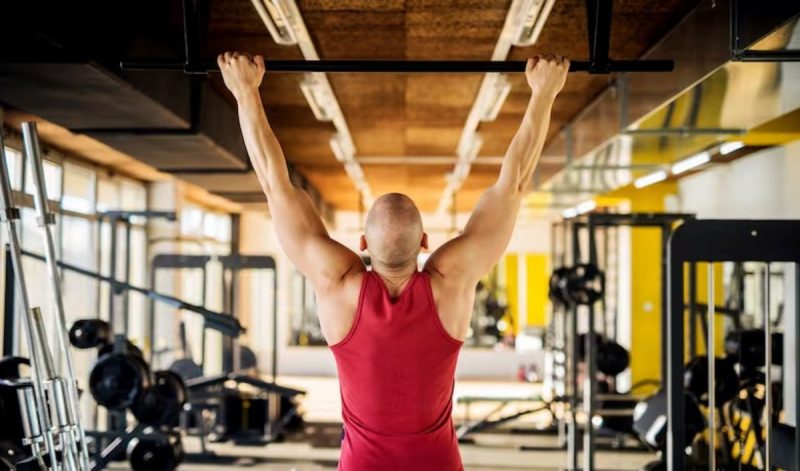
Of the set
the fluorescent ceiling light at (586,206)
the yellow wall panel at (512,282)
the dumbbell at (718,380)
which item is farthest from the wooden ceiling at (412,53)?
the yellow wall panel at (512,282)

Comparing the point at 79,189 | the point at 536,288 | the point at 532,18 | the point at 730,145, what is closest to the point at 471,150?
the point at 730,145

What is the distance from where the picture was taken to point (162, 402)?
560 cm

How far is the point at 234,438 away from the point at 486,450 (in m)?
2.27

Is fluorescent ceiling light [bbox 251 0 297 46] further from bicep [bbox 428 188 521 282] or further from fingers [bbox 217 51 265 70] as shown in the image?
bicep [bbox 428 188 521 282]

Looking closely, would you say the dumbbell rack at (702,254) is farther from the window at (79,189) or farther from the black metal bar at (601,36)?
the window at (79,189)

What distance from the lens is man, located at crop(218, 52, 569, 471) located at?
6.02 feet

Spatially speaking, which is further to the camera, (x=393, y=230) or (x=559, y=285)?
(x=559, y=285)

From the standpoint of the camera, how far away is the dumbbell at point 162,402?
5.46 metres

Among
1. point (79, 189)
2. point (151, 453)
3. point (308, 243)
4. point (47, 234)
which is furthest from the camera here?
point (79, 189)

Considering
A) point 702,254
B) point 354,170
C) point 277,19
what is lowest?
point 702,254

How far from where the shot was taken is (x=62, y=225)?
6.62m

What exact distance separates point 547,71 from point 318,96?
2617mm

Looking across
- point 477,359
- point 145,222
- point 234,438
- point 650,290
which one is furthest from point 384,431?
point 477,359

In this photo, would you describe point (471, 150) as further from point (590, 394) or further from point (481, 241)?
point (481, 241)
